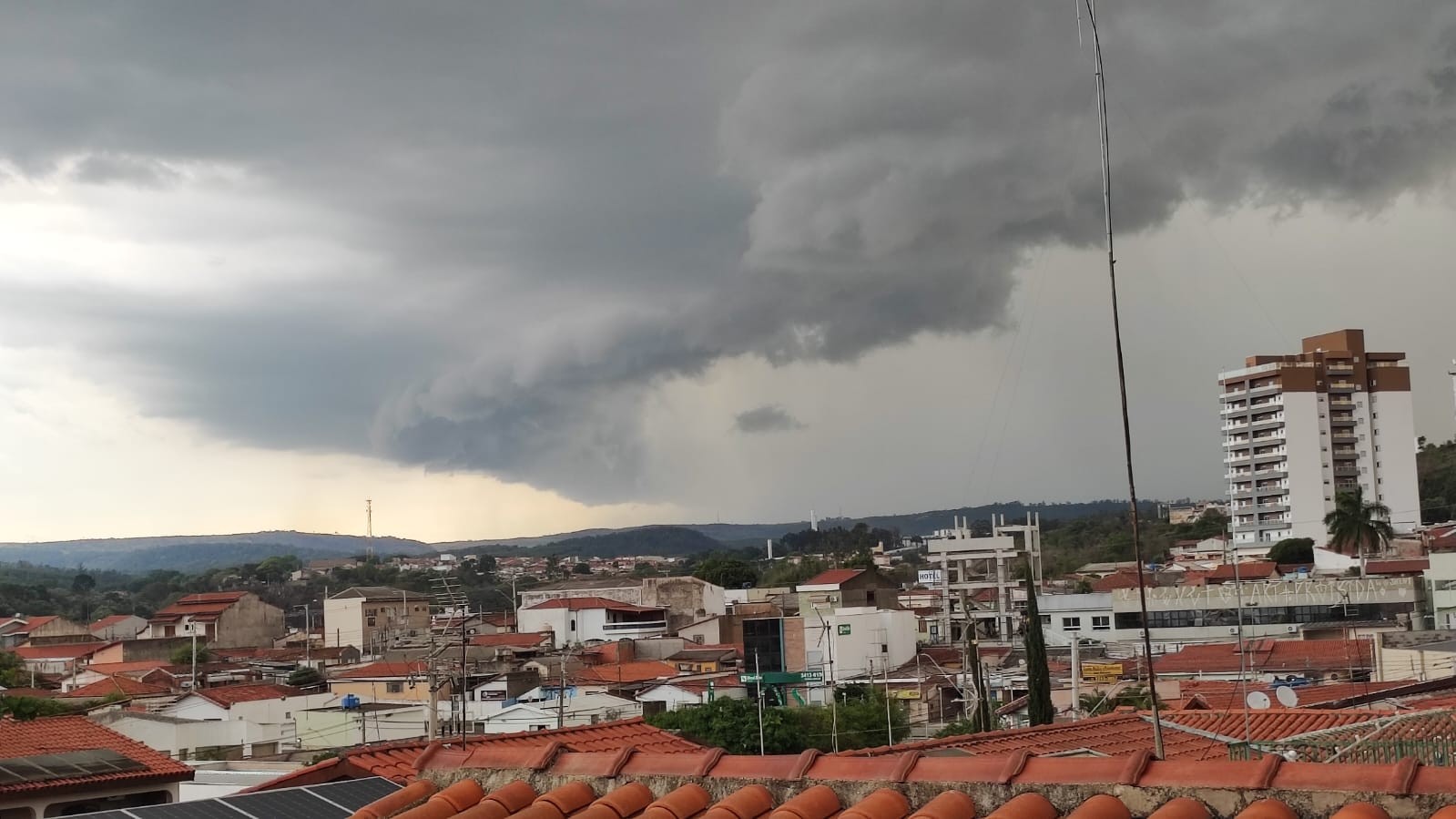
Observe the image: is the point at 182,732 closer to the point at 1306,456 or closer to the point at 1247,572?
the point at 1247,572

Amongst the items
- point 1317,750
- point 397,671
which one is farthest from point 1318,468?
point 1317,750

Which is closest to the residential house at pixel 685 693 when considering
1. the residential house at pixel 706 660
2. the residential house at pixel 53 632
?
the residential house at pixel 706 660

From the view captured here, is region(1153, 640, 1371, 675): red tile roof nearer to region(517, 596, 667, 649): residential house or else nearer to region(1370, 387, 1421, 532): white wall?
region(517, 596, 667, 649): residential house

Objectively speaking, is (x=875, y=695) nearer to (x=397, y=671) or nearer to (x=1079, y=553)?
(x=397, y=671)

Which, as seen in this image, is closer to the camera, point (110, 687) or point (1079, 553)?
point (110, 687)

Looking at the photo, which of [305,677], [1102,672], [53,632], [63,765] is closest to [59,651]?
[53,632]
